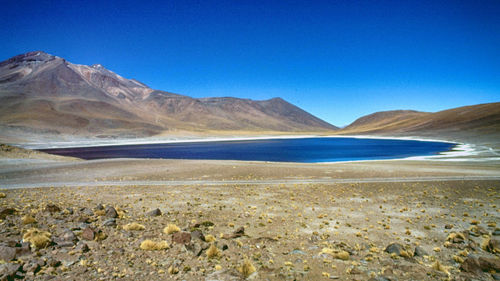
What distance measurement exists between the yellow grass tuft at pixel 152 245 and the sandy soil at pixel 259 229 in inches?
4.1

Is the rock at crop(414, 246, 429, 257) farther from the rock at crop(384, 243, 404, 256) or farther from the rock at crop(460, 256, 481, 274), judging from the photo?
the rock at crop(460, 256, 481, 274)

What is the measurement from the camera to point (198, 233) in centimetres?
1002

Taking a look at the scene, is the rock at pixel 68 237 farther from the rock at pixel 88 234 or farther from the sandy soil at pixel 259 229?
the rock at pixel 88 234

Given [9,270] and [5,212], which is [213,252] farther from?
[5,212]

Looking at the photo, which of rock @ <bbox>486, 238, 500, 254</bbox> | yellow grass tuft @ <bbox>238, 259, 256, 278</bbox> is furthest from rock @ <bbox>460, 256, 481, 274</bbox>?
yellow grass tuft @ <bbox>238, 259, 256, 278</bbox>

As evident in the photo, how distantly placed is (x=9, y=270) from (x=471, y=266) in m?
11.6

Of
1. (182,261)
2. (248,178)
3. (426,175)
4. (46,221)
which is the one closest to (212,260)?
(182,261)

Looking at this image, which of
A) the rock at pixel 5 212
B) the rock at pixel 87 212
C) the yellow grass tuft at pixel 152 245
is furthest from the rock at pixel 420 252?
the rock at pixel 5 212

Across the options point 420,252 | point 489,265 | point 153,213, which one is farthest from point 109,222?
point 489,265

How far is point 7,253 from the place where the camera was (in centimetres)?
739

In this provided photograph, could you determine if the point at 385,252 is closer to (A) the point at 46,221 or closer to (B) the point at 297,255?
(B) the point at 297,255

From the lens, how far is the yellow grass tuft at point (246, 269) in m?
7.57

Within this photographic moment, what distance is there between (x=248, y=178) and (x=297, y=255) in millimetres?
15545

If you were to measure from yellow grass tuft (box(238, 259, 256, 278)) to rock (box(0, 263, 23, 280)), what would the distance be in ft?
17.2
